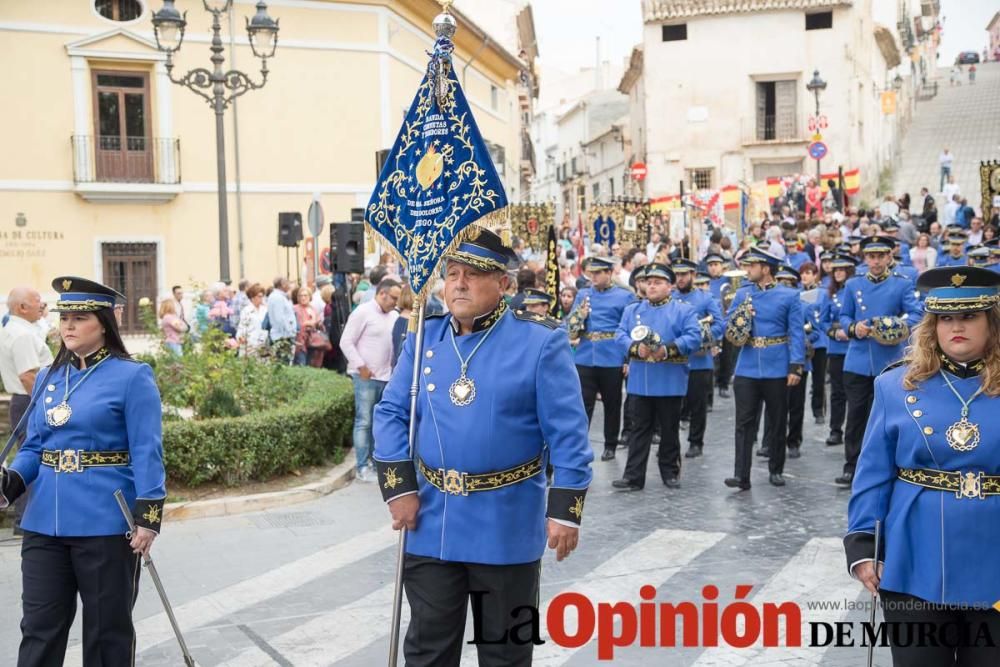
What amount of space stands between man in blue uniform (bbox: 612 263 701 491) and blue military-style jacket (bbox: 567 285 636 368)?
1432mm

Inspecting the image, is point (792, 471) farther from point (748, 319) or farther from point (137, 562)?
point (137, 562)

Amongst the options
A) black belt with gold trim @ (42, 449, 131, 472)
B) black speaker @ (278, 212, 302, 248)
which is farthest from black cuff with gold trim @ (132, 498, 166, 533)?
black speaker @ (278, 212, 302, 248)

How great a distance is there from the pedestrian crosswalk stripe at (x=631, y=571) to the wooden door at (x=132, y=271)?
22.6 meters

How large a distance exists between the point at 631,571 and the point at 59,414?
159 inches

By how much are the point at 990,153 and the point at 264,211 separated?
31.8 meters

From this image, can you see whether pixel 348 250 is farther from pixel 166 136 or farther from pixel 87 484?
pixel 166 136

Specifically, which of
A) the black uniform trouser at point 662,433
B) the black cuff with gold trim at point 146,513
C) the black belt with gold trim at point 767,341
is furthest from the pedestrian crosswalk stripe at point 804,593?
the black cuff with gold trim at point 146,513

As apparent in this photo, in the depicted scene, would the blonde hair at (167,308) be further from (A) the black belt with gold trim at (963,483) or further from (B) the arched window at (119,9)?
(B) the arched window at (119,9)

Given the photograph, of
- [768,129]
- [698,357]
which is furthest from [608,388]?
[768,129]

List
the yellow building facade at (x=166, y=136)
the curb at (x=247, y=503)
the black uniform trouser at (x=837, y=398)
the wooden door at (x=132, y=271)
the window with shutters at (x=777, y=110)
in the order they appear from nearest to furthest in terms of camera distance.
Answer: the curb at (x=247, y=503) < the black uniform trouser at (x=837, y=398) < the yellow building facade at (x=166, y=136) < the wooden door at (x=132, y=271) < the window with shutters at (x=777, y=110)

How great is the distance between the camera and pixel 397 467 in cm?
460

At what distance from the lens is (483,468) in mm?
4523

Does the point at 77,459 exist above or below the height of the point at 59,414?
below

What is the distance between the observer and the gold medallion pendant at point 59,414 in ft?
16.8
